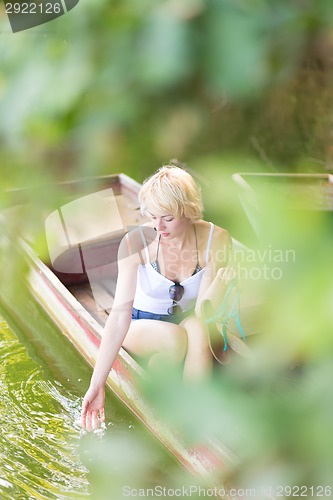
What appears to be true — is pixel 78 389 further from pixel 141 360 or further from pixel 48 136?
pixel 48 136

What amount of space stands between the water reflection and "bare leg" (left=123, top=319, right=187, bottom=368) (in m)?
0.56

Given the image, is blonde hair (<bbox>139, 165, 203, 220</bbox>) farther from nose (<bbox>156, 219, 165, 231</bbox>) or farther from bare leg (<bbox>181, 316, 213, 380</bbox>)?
bare leg (<bbox>181, 316, 213, 380</bbox>)

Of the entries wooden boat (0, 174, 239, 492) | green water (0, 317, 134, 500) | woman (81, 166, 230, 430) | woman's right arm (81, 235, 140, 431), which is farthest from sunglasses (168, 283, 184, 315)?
green water (0, 317, 134, 500)

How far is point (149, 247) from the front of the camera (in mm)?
2416

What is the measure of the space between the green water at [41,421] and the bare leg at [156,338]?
56 cm

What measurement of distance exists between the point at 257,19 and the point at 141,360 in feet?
7.78

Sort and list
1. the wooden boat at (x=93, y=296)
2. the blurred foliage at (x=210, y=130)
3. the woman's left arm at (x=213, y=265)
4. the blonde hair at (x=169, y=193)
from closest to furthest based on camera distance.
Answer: the blurred foliage at (x=210, y=130) < the blonde hair at (x=169, y=193) < the woman's left arm at (x=213, y=265) < the wooden boat at (x=93, y=296)

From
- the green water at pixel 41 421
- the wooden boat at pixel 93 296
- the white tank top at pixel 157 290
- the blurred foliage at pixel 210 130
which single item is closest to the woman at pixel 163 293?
the white tank top at pixel 157 290

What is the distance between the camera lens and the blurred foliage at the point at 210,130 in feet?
1.53

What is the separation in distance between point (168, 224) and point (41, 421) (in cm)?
150

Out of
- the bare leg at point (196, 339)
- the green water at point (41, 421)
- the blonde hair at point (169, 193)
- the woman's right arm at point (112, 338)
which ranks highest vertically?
the blonde hair at point (169, 193)

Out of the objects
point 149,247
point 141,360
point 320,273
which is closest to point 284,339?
point 320,273

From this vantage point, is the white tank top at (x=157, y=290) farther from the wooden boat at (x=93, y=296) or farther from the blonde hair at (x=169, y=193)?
the blonde hair at (x=169, y=193)

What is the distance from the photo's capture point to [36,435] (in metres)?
3.15
